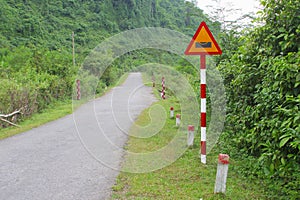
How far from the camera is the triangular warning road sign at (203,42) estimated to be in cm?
494

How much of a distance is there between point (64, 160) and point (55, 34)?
42091 mm

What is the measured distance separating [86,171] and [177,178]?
1.57 m

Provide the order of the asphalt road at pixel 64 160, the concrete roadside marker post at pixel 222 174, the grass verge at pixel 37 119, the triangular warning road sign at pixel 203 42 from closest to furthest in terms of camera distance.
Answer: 1. the concrete roadside marker post at pixel 222 174
2. the asphalt road at pixel 64 160
3. the triangular warning road sign at pixel 203 42
4. the grass verge at pixel 37 119

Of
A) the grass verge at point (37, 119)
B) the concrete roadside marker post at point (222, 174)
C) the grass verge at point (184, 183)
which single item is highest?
the concrete roadside marker post at point (222, 174)

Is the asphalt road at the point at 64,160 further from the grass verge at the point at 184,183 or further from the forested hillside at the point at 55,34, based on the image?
the forested hillside at the point at 55,34

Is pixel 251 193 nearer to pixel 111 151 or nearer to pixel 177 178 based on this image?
pixel 177 178

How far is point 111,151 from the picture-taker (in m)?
6.37

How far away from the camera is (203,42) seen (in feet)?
16.3

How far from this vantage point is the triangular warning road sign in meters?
4.94

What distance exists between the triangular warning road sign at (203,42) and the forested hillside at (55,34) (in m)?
4.53

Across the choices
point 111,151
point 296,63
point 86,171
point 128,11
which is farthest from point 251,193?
point 128,11

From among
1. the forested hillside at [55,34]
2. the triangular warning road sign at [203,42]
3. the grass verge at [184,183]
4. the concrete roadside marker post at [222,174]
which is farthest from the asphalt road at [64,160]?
the forested hillside at [55,34]

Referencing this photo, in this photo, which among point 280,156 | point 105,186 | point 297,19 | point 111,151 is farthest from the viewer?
point 111,151

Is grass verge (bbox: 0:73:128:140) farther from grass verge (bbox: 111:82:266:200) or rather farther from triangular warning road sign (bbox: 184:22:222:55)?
triangular warning road sign (bbox: 184:22:222:55)
